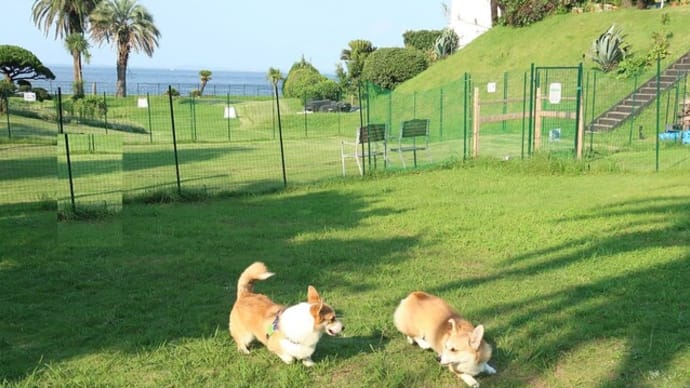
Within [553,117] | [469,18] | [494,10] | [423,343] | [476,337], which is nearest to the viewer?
[476,337]

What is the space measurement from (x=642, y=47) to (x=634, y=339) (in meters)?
24.8

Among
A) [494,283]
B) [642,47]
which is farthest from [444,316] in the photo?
[642,47]

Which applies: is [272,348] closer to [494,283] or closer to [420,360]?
[420,360]

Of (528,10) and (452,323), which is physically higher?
(528,10)

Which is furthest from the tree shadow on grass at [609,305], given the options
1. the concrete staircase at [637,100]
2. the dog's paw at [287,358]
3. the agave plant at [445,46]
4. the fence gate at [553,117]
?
the agave plant at [445,46]

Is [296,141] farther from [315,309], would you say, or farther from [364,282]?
[315,309]

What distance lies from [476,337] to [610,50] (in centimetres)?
2459

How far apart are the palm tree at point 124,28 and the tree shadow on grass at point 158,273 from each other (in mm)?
51142

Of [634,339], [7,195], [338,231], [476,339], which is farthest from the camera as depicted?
[7,195]

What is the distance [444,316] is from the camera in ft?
13.5

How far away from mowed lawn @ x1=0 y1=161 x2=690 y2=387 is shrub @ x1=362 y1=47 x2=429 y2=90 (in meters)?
26.9

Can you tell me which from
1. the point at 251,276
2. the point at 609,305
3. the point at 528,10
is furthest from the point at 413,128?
the point at 528,10

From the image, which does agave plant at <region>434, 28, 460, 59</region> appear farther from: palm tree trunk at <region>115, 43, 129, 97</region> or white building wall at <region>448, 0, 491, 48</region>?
palm tree trunk at <region>115, 43, 129, 97</region>

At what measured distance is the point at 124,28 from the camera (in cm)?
5875
